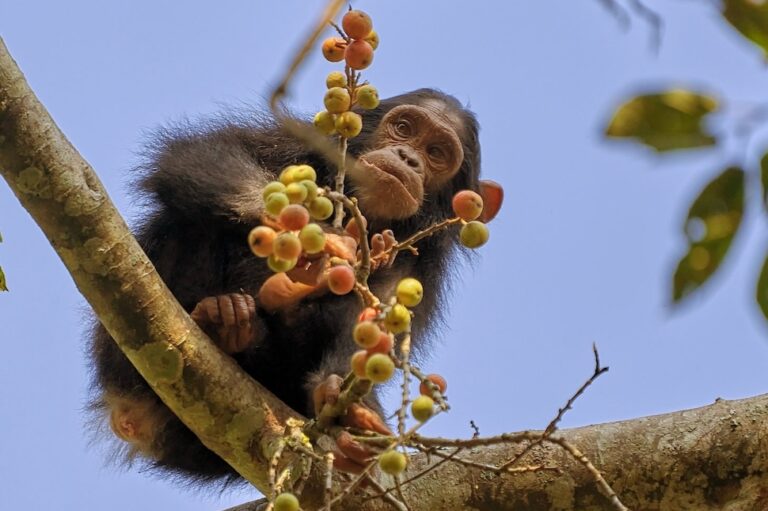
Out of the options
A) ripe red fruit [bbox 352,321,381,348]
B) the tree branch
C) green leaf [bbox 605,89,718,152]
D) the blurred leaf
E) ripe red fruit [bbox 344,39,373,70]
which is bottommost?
the tree branch

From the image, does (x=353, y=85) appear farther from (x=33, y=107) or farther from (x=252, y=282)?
(x=252, y=282)

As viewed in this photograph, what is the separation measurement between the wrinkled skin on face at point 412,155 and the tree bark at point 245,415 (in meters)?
1.32

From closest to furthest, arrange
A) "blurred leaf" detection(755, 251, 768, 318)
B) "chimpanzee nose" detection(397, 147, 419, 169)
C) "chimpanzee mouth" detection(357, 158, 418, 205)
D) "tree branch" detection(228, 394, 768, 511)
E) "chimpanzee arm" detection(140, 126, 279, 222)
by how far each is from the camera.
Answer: "blurred leaf" detection(755, 251, 768, 318), "tree branch" detection(228, 394, 768, 511), "chimpanzee arm" detection(140, 126, 279, 222), "chimpanzee mouth" detection(357, 158, 418, 205), "chimpanzee nose" detection(397, 147, 419, 169)

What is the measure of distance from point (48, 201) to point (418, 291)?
1.52 metres

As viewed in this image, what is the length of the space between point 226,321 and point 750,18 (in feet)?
9.77

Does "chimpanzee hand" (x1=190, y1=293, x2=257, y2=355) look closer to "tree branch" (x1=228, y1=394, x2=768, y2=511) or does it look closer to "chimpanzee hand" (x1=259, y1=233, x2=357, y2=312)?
"chimpanzee hand" (x1=259, y1=233, x2=357, y2=312)

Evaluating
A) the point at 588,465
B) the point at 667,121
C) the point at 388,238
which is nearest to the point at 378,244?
the point at 388,238

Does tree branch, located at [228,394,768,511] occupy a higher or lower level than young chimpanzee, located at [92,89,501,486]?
lower

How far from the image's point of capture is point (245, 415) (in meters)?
3.82

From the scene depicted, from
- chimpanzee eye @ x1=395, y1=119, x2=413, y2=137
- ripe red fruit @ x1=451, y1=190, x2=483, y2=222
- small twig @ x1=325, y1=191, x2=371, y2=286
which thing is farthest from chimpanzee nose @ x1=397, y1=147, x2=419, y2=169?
small twig @ x1=325, y1=191, x2=371, y2=286

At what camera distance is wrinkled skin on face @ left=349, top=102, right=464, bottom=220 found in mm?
4977

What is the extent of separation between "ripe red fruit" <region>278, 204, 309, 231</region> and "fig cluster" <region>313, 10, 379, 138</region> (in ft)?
1.63

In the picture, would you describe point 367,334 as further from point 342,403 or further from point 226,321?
point 226,321

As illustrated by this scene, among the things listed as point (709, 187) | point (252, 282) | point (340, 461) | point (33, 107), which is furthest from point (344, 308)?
point (709, 187)
